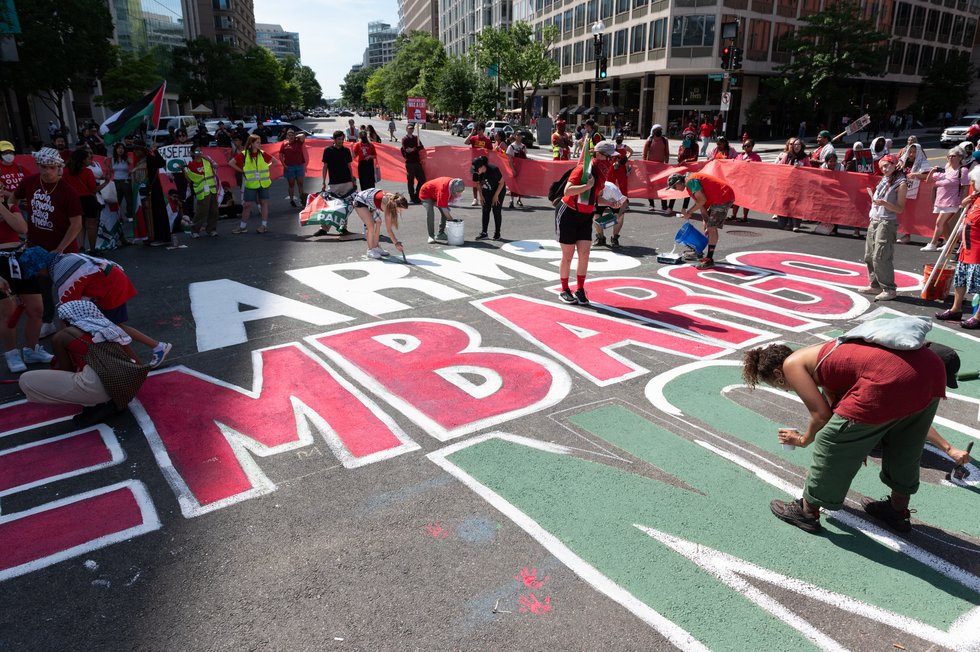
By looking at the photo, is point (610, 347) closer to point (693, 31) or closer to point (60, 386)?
point (60, 386)

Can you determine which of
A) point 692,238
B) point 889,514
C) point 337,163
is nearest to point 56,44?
point 337,163

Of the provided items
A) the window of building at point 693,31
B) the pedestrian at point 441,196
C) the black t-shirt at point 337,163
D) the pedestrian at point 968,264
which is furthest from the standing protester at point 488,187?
the window of building at point 693,31

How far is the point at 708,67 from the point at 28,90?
136 feet

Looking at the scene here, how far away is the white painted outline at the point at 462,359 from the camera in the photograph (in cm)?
521

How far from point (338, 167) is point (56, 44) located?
23490mm

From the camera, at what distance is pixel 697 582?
11.3ft

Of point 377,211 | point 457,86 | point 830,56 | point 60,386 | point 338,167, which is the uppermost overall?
point 830,56

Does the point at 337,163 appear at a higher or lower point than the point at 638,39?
lower

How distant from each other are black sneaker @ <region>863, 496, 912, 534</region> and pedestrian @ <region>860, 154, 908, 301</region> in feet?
18.5

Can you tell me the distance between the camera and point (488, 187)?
12.3 m

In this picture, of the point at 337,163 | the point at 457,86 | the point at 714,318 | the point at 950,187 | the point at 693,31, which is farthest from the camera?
the point at 457,86

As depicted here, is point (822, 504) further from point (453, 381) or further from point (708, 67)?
point (708, 67)

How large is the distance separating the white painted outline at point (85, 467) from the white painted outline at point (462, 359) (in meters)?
2.06

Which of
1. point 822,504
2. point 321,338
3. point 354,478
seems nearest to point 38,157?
point 321,338
